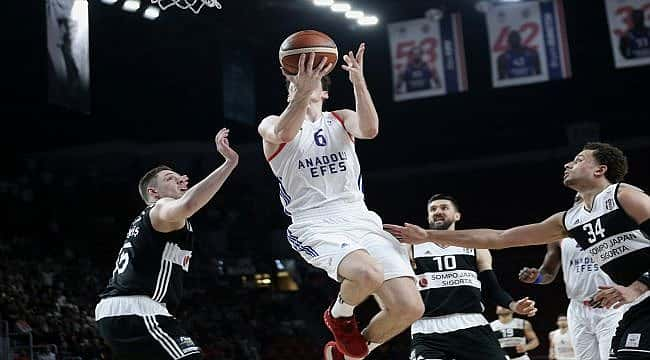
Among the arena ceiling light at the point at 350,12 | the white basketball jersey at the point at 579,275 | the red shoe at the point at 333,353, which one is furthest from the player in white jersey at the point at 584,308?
the arena ceiling light at the point at 350,12

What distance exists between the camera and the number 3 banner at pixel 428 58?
669 inches

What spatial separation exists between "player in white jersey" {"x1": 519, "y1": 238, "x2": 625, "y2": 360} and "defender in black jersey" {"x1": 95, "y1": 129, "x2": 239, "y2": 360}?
3669 millimetres

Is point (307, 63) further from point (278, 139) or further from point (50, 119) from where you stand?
point (50, 119)

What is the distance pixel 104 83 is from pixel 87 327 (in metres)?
7.38

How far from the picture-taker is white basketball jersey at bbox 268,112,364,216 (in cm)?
592

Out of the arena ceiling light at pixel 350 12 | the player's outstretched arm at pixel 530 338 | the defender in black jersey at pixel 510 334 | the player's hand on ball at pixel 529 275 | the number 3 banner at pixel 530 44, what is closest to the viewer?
the player's hand on ball at pixel 529 275

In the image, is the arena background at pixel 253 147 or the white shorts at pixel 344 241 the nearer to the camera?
the white shorts at pixel 344 241

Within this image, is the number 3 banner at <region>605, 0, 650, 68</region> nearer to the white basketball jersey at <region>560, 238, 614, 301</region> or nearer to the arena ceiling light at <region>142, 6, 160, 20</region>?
the white basketball jersey at <region>560, 238, 614, 301</region>

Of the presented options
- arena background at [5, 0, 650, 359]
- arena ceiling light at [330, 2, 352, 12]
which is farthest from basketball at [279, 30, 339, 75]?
arena background at [5, 0, 650, 359]

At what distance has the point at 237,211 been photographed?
2395 centimetres

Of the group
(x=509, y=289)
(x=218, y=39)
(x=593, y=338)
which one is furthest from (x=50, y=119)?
(x=593, y=338)

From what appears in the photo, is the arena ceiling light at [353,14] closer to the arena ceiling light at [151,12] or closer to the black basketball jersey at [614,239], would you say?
the arena ceiling light at [151,12]

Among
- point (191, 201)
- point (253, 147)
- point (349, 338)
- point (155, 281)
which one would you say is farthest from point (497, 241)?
point (253, 147)

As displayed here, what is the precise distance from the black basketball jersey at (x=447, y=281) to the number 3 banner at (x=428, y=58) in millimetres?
9810
